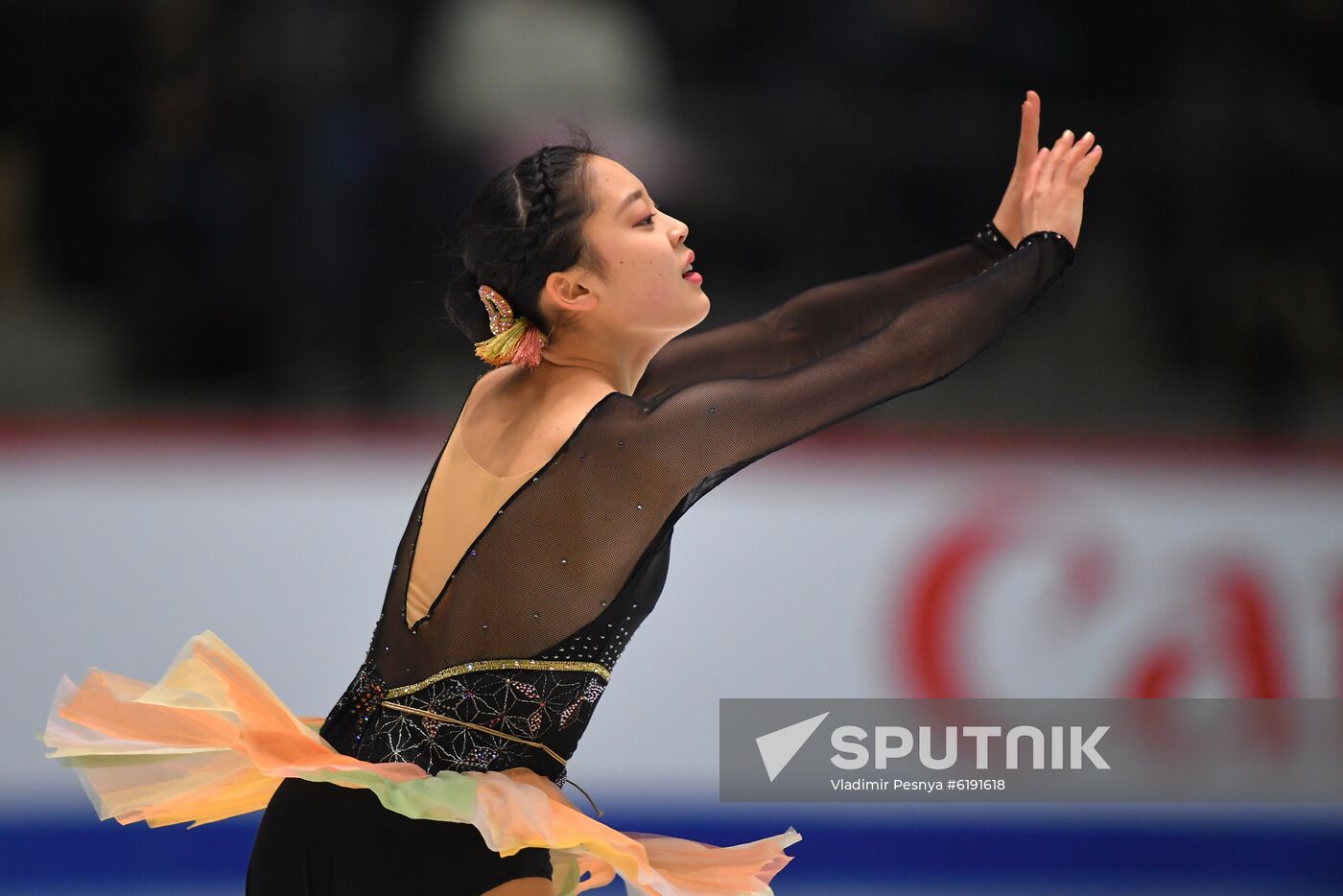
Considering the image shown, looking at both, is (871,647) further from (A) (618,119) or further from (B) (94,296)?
(B) (94,296)

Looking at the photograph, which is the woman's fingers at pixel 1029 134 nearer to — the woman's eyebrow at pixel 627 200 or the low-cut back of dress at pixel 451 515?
the woman's eyebrow at pixel 627 200

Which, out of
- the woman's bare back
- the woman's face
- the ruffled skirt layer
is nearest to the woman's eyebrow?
the woman's face

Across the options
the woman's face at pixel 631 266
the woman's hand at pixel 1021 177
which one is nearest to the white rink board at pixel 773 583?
the woman's hand at pixel 1021 177

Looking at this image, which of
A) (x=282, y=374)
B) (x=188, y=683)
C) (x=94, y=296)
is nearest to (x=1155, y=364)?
(x=282, y=374)

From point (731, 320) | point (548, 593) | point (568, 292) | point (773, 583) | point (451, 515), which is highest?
point (731, 320)

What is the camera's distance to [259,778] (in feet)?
7.34

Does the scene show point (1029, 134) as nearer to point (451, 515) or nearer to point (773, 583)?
point (451, 515)

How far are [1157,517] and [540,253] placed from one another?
247 centimetres

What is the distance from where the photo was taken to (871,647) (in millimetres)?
4059

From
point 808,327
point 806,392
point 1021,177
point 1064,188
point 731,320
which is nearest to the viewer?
point 806,392

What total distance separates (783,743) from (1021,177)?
2.00m

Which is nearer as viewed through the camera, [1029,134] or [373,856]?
[373,856]
